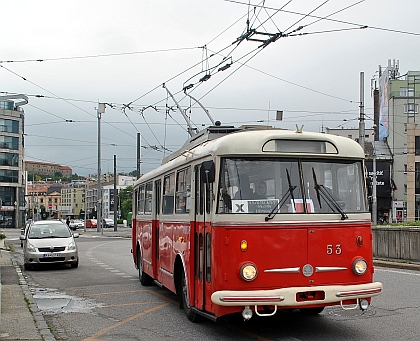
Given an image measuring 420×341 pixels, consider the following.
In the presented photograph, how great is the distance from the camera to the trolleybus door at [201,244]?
8.37m

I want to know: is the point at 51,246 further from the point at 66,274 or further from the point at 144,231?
the point at 144,231

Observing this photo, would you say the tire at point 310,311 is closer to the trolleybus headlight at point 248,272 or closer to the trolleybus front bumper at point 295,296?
the trolleybus front bumper at point 295,296

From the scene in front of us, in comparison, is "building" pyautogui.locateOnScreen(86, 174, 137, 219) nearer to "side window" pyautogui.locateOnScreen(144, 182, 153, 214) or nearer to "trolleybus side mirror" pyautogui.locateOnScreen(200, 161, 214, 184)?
"side window" pyautogui.locateOnScreen(144, 182, 153, 214)

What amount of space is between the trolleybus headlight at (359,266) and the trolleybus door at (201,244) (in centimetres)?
191

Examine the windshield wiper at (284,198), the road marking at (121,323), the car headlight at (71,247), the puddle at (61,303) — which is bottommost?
the puddle at (61,303)

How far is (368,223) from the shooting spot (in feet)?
27.5

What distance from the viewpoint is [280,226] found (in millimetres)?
7883

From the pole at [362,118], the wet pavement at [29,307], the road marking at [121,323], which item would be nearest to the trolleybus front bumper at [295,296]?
the road marking at [121,323]

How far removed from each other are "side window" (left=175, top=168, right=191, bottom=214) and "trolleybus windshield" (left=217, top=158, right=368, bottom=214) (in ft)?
5.00

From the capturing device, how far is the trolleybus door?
8.37 meters

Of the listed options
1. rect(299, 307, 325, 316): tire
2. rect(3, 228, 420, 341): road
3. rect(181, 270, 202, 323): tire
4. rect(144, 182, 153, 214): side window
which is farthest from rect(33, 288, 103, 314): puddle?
rect(299, 307, 325, 316): tire

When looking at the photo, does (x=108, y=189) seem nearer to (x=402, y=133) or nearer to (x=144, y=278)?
(x=402, y=133)

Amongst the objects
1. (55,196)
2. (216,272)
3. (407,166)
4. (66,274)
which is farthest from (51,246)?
(55,196)

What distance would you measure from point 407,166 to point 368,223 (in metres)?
63.1
